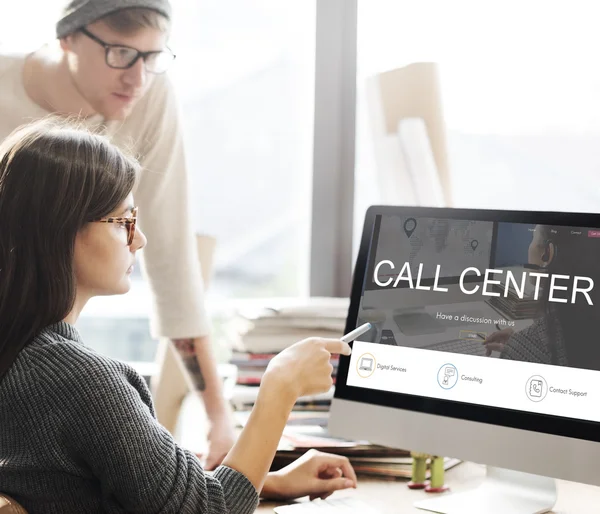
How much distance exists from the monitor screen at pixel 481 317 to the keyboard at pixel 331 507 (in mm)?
168

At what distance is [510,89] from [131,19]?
0.88 metres

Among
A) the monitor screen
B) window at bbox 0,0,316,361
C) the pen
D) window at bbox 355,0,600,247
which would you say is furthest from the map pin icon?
window at bbox 0,0,316,361

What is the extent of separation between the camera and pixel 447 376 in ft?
4.24

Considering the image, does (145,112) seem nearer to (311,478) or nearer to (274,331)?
(274,331)

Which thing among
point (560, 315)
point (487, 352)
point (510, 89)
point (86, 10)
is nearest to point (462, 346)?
point (487, 352)

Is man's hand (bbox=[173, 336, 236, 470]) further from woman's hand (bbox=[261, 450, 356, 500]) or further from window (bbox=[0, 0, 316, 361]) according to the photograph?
window (bbox=[0, 0, 316, 361])

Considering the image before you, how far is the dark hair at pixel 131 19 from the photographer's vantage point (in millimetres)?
1556

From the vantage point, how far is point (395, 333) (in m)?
1.36

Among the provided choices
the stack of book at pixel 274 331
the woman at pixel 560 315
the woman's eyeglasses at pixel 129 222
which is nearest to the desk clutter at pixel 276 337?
the stack of book at pixel 274 331

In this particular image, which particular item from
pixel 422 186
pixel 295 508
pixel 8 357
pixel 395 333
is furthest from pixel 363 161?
pixel 8 357

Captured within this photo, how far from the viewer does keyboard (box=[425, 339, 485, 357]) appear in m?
1.29

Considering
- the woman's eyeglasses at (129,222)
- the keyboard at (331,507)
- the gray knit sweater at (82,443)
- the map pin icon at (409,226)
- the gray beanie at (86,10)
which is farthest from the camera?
the gray beanie at (86,10)

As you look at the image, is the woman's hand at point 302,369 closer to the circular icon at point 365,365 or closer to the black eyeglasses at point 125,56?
the circular icon at point 365,365

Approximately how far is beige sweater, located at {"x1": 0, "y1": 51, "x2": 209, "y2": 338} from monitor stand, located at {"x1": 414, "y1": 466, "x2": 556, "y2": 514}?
2.33 ft
